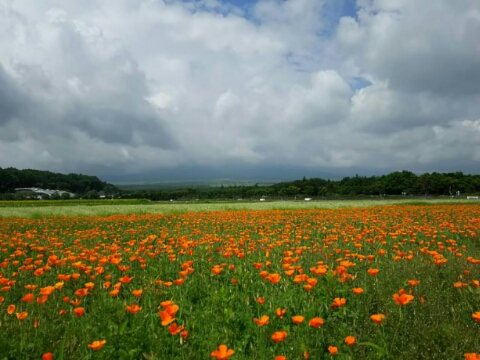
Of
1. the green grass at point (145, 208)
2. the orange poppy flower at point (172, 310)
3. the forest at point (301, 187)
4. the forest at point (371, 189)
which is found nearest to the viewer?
the orange poppy flower at point (172, 310)

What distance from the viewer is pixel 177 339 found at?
3039 millimetres

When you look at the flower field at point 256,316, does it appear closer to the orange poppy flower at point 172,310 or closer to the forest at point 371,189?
the orange poppy flower at point 172,310

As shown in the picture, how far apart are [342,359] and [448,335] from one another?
43.9 inches


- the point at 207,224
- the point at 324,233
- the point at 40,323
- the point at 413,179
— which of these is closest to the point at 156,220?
the point at 207,224

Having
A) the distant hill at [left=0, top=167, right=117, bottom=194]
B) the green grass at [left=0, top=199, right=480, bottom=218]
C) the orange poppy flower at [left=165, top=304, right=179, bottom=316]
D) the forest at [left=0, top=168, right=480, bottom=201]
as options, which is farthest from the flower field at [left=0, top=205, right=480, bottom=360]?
the distant hill at [left=0, top=167, right=117, bottom=194]

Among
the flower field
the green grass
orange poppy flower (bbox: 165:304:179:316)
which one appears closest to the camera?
orange poppy flower (bbox: 165:304:179:316)

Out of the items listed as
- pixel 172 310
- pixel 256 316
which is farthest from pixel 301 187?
pixel 172 310

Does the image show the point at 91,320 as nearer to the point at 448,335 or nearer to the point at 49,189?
the point at 448,335

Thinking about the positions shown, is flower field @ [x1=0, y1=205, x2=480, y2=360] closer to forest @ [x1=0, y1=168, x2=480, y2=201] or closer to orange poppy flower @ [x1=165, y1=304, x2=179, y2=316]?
orange poppy flower @ [x1=165, y1=304, x2=179, y2=316]

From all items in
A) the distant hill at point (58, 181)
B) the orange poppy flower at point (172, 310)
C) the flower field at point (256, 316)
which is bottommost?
the flower field at point (256, 316)

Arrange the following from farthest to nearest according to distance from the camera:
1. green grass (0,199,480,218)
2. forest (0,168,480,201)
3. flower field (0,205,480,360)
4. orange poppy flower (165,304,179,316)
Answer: forest (0,168,480,201) → green grass (0,199,480,218) → flower field (0,205,480,360) → orange poppy flower (165,304,179,316)

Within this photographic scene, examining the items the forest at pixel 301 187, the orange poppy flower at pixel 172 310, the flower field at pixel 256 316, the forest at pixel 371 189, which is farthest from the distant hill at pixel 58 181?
the orange poppy flower at pixel 172 310

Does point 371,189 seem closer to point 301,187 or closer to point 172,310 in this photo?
point 301,187

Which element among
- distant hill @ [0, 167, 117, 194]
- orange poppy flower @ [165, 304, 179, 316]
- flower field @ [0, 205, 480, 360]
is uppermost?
distant hill @ [0, 167, 117, 194]
